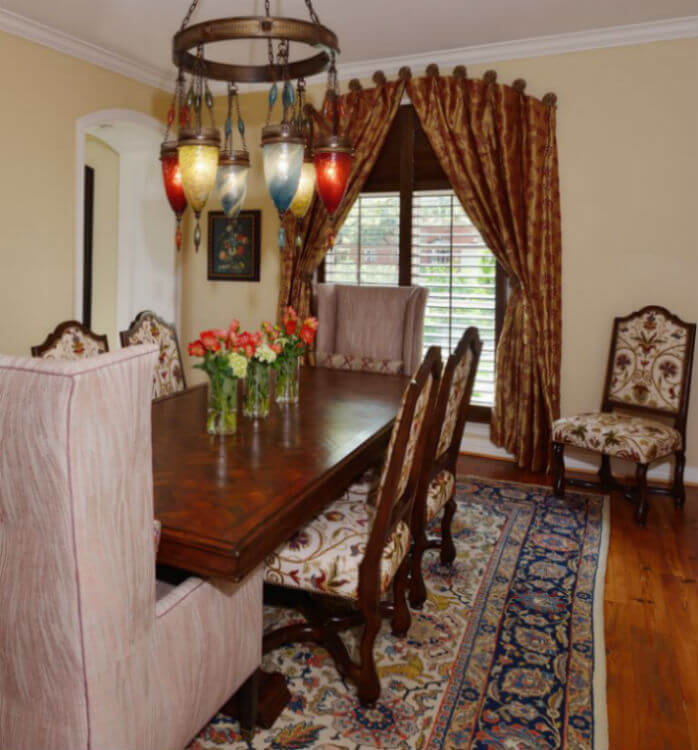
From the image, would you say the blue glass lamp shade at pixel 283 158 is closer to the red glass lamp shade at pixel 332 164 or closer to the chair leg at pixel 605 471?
the red glass lamp shade at pixel 332 164

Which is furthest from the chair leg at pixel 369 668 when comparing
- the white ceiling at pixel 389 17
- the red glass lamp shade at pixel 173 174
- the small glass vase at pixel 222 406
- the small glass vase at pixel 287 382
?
the white ceiling at pixel 389 17

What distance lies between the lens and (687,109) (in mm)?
3844

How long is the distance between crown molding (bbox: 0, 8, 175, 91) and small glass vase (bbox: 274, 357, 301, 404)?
115 inches

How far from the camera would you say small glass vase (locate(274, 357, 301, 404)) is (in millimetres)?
2664

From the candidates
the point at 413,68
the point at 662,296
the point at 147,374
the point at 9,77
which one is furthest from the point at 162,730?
the point at 413,68

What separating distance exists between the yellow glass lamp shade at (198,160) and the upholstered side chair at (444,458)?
40.8 inches

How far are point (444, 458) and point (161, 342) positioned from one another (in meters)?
1.43

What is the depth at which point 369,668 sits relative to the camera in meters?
1.94

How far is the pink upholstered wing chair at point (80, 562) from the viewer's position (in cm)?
106

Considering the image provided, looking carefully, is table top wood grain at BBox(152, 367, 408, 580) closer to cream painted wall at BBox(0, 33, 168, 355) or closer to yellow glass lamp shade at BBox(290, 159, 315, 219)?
yellow glass lamp shade at BBox(290, 159, 315, 219)

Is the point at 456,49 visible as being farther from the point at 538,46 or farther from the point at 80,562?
the point at 80,562

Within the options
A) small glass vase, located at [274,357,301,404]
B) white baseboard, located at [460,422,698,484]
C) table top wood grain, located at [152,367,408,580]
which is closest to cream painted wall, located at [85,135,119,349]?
white baseboard, located at [460,422,698,484]

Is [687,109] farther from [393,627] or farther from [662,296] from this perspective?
[393,627]

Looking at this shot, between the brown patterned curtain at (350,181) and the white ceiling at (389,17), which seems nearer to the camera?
the white ceiling at (389,17)
